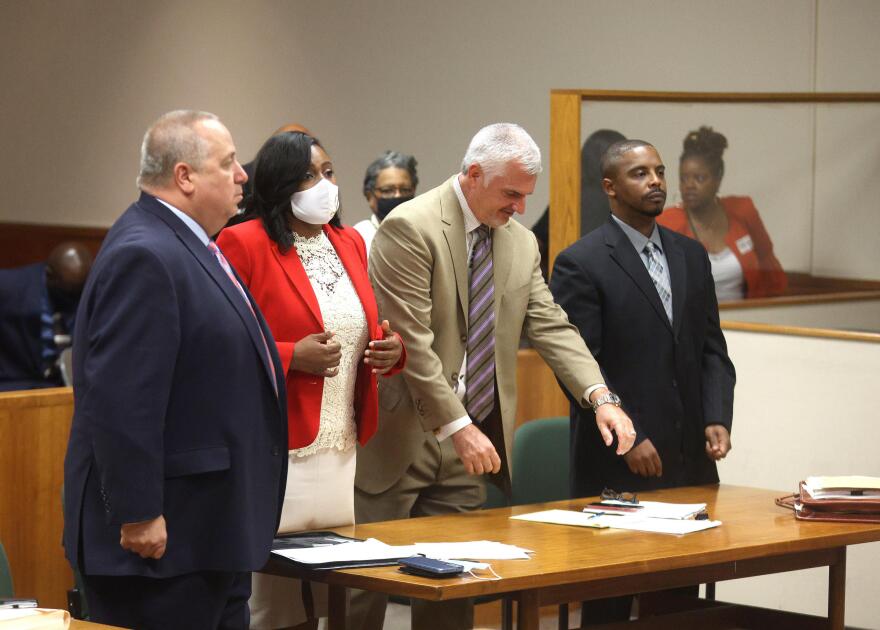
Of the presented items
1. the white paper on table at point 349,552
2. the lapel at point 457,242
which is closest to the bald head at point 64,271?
the lapel at point 457,242

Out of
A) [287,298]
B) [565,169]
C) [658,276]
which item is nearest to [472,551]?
[287,298]

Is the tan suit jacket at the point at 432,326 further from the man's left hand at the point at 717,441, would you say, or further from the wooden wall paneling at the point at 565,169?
the wooden wall paneling at the point at 565,169

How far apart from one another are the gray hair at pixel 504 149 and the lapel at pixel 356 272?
1.48ft

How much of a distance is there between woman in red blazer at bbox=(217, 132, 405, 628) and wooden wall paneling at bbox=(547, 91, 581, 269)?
173 cm

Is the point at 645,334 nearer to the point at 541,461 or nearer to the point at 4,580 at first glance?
the point at 541,461

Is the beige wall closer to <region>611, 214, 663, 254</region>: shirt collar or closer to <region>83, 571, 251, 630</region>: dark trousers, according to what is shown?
<region>611, 214, 663, 254</region>: shirt collar

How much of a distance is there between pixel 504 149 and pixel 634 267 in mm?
682

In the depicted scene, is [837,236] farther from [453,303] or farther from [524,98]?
[453,303]

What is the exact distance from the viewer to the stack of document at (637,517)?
11.0ft

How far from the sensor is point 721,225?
5230mm

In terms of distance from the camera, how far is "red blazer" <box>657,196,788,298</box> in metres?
5.30

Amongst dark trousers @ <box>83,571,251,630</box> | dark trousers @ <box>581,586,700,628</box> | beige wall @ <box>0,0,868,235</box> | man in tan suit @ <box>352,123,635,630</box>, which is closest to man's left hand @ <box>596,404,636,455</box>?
man in tan suit @ <box>352,123,635,630</box>

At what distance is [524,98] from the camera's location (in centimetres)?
736

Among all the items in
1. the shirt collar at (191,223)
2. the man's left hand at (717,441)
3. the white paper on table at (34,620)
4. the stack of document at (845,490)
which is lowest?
the white paper on table at (34,620)
